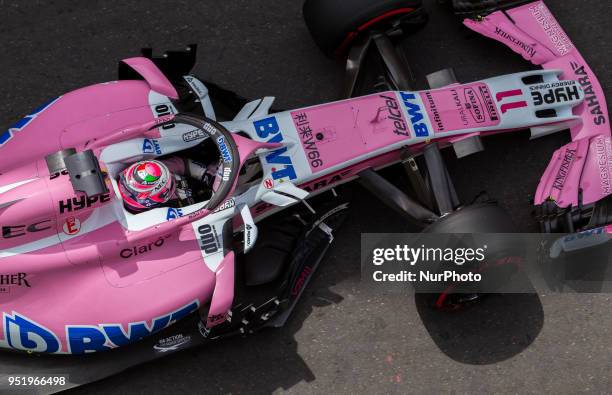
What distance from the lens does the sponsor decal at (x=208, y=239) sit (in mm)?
3963

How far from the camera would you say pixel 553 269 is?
15.2ft

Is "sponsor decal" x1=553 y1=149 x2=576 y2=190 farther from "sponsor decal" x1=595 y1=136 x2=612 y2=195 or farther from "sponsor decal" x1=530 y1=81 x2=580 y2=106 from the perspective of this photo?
"sponsor decal" x1=530 y1=81 x2=580 y2=106

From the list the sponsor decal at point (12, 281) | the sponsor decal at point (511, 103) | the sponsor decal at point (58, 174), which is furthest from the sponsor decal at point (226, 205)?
A: the sponsor decal at point (511, 103)

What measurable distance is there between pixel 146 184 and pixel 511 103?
2.46 m

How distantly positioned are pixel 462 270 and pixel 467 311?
64 centimetres

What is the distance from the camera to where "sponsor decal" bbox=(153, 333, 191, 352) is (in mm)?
4273

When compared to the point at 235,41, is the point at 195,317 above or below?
below

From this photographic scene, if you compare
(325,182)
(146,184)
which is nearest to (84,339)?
(146,184)

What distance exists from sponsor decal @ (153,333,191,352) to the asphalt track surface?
251 mm

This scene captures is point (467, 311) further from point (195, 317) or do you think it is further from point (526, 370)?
point (195, 317)

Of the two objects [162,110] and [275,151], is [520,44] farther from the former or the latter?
[162,110]

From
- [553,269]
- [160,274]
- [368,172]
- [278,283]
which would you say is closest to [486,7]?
[368,172]

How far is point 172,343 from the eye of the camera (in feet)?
14.1

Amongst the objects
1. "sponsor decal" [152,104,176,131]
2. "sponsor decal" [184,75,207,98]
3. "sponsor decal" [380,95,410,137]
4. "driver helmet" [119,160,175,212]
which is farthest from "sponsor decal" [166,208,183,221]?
"sponsor decal" [380,95,410,137]
